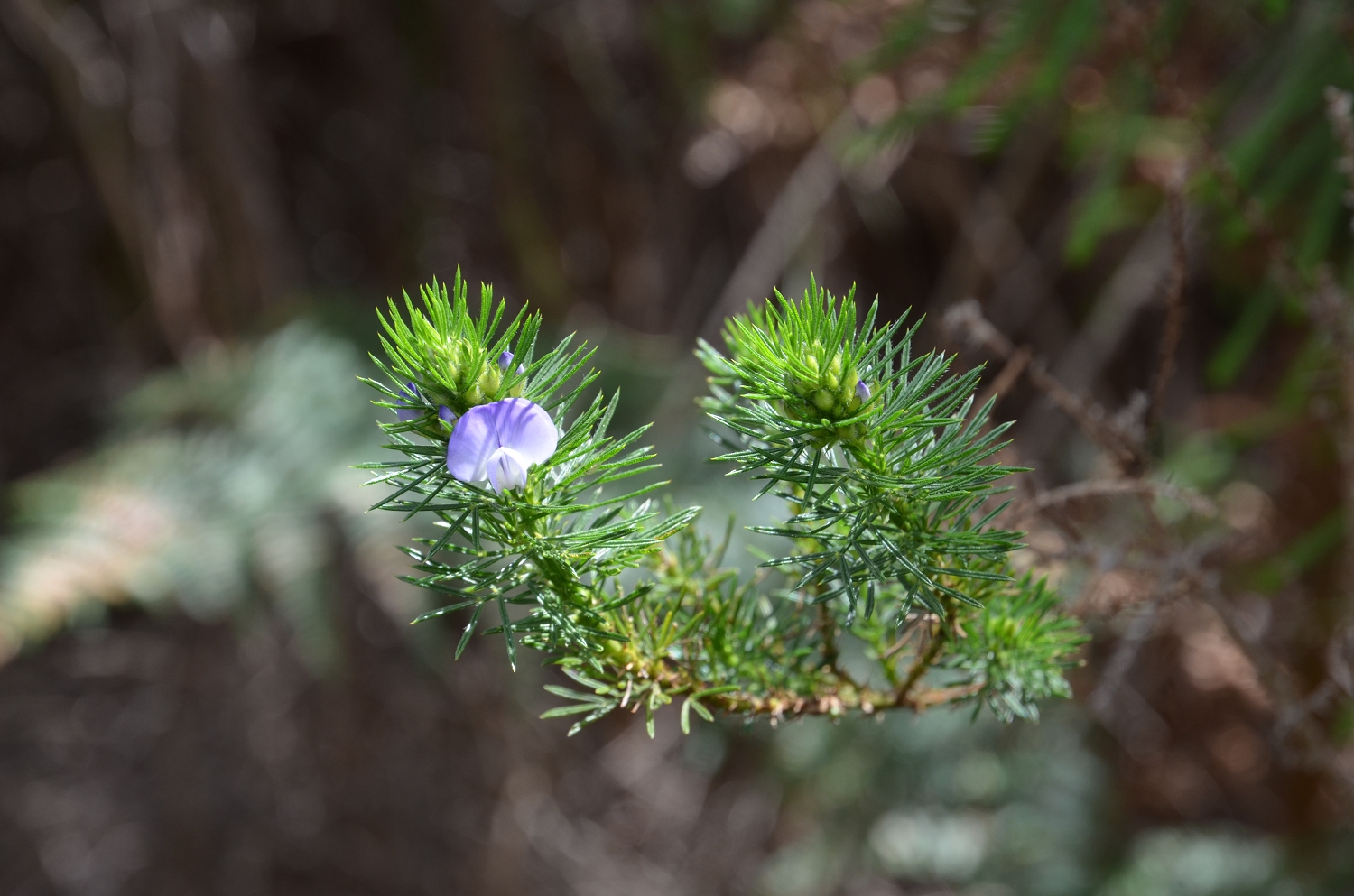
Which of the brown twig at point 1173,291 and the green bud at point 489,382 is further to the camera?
the brown twig at point 1173,291

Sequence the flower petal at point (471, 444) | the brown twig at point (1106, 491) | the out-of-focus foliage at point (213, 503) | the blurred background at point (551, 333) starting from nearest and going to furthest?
the flower petal at point (471, 444), the brown twig at point (1106, 491), the out-of-focus foliage at point (213, 503), the blurred background at point (551, 333)

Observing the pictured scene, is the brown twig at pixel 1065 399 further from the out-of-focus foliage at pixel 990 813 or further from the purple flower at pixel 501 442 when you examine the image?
the out-of-focus foliage at pixel 990 813

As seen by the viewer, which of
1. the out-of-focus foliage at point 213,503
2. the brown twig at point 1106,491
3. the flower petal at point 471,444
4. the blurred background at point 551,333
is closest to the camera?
the flower petal at point 471,444

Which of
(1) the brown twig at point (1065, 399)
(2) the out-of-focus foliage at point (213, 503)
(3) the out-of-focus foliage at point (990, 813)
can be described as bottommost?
(3) the out-of-focus foliage at point (990, 813)

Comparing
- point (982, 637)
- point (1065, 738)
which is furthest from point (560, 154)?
point (982, 637)

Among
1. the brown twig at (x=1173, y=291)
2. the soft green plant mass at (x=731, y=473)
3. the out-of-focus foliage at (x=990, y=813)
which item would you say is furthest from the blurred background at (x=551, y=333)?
the soft green plant mass at (x=731, y=473)

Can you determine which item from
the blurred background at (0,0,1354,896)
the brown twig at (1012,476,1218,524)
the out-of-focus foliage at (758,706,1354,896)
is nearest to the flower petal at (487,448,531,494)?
the brown twig at (1012,476,1218,524)

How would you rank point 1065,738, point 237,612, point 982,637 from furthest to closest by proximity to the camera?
point 1065,738 → point 237,612 → point 982,637

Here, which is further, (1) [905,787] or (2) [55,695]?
(2) [55,695]

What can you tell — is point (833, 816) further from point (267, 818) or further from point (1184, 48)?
point (1184, 48)

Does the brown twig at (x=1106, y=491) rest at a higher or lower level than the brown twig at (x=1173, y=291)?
lower
